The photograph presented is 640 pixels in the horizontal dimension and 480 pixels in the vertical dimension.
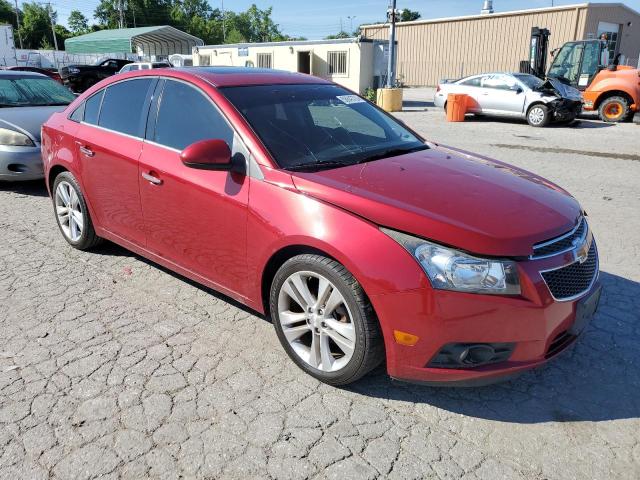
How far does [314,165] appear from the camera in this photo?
3121 mm

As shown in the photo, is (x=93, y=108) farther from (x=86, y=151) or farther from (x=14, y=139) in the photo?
(x=14, y=139)

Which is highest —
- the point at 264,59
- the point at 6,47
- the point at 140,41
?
the point at 140,41

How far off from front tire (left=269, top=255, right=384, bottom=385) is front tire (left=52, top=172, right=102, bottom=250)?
2.44 metres

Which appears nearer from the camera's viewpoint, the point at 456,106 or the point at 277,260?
the point at 277,260

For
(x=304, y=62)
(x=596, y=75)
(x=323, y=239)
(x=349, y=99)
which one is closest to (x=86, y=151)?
(x=349, y=99)

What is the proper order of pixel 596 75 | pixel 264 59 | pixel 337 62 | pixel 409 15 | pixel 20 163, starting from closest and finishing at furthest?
pixel 20 163, pixel 596 75, pixel 337 62, pixel 264 59, pixel 409 15

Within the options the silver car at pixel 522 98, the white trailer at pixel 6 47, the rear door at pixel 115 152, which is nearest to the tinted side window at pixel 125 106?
the rear door at pixel 115 152

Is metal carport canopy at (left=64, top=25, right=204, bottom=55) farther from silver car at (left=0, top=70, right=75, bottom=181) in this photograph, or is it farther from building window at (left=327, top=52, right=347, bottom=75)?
silver car at (left=0, top=70, right=75, bottom=181)

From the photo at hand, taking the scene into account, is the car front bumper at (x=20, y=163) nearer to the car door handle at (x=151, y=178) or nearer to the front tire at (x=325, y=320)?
the car door handle at (x=151, y=178)

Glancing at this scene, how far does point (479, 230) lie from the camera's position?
247cm

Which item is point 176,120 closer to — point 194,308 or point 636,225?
point 194,308

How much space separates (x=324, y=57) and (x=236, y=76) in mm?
22954

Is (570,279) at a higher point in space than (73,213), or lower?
higher

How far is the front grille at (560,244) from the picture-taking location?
2.53 metres
